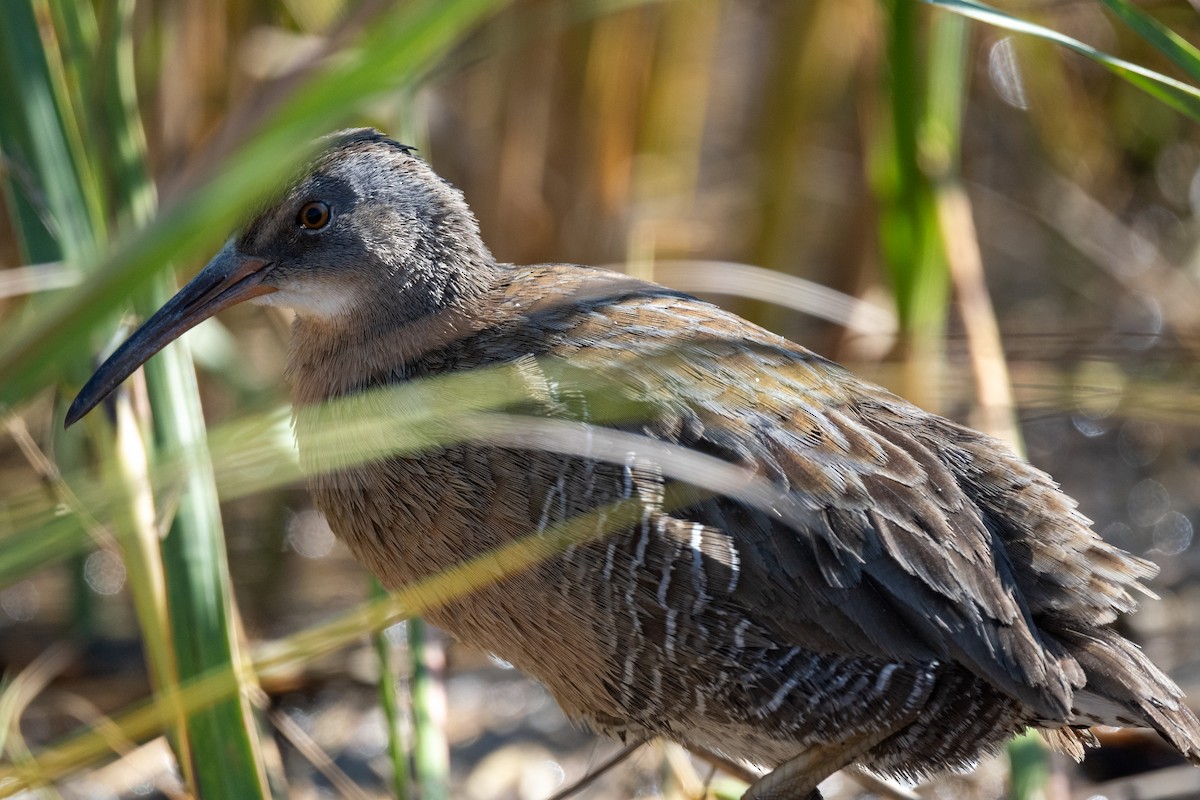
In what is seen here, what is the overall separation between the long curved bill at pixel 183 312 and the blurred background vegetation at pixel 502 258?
0.08 meters

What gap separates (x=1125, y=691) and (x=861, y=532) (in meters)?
0.46

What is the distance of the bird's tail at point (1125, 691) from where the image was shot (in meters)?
1.98

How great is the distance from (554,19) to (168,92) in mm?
1056

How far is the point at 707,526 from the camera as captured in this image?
196 centimetres

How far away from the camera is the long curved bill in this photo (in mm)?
1969

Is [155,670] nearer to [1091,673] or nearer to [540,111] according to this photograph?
[1091,673]

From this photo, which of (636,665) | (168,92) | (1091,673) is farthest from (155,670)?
(168,92)

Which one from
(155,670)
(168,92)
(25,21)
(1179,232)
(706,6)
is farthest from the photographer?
(1179,232)

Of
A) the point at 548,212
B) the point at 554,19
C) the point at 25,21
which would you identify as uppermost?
the point at 25,21

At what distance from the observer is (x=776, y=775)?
84.4 inches

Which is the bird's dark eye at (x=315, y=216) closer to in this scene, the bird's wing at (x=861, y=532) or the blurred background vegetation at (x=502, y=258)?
the blurred background vegetation at (x=502, y=258)

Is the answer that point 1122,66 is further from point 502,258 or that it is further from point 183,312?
point 502,258

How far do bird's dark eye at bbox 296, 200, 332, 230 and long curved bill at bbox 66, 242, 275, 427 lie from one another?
0.09 metres

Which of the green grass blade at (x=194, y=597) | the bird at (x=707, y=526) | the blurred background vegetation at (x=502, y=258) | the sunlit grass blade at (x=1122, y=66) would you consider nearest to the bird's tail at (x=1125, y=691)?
the bird at (x=707, y=526)
